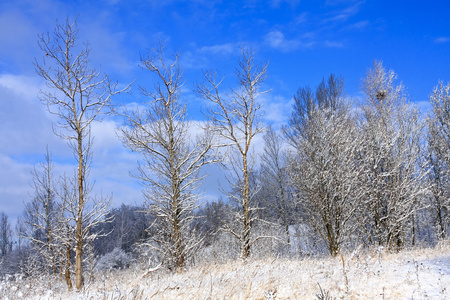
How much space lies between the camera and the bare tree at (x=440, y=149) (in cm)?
1678

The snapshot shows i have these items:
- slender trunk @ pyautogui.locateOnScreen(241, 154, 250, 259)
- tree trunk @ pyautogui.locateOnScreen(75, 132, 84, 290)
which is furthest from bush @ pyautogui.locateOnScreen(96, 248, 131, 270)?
slender trunk @ pyautogui.locateOnScreen(241, 154, 250, 259)

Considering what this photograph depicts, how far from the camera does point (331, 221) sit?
1031cm

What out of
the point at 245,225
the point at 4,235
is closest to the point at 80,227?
the point at 245,225

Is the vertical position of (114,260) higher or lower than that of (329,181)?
lower

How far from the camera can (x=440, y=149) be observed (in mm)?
19781

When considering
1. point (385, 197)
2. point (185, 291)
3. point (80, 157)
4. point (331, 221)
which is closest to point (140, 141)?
point (80, 157)

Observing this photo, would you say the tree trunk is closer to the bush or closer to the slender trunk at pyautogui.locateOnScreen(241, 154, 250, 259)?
the slender trunk at pyautogui.locateOnScreen(241, 154, 250, 259)

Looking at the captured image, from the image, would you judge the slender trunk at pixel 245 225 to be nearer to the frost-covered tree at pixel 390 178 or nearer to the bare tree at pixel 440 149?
the frost-covered tree at pixel 390 178

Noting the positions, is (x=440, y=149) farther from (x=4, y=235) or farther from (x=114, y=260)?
(x=4, y=235)

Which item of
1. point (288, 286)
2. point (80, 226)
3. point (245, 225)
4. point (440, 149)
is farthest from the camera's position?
point (440, 149)

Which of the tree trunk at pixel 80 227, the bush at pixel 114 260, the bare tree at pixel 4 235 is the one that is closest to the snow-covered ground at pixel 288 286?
the tree trunk at pixel 80 227

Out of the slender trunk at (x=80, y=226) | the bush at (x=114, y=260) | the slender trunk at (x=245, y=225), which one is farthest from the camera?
the bush at (x=114, y=260)

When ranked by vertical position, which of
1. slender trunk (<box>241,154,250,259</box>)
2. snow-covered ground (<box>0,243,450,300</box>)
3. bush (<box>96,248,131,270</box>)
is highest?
slender trunk (<box>241,154,250,259</box>)

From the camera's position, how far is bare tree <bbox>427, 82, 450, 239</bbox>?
1678cm
